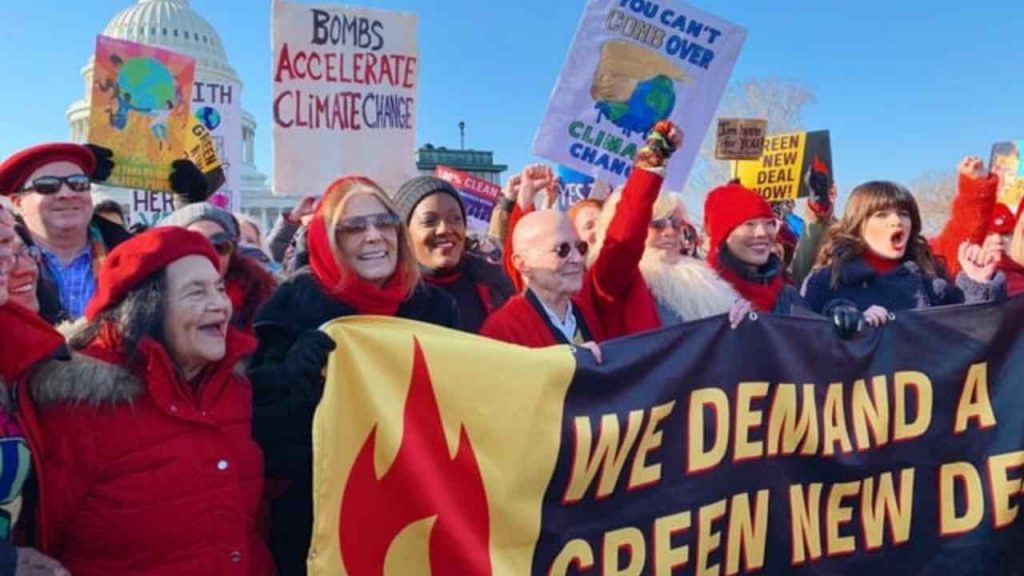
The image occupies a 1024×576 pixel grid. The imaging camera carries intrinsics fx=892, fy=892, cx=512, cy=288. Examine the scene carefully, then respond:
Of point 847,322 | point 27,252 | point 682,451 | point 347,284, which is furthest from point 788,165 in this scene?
point 27,252

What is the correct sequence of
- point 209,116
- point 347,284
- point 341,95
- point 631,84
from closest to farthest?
point 347,284
point 341,95
point 631,84
point 209,116

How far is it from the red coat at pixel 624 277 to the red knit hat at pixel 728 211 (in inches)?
17.7

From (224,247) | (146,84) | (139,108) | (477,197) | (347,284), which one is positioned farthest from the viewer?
(477,197)

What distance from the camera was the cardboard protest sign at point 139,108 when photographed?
21.1ft

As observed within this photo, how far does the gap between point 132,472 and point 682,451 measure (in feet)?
5.59

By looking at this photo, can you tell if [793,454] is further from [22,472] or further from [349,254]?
[22,472]

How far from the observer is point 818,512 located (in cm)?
321

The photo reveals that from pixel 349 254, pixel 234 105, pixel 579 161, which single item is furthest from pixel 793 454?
pixel 234 105

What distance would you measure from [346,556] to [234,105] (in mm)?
6410

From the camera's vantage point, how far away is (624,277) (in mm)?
3682

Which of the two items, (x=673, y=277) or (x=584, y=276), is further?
(x=673, y=277)

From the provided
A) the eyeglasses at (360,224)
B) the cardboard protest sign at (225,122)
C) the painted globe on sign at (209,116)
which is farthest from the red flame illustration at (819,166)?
the eyeglasses at (360,224)

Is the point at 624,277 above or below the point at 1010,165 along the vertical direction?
below

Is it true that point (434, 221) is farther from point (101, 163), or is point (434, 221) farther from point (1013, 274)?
point (1013, 274)
